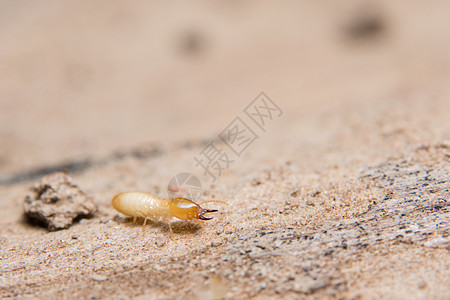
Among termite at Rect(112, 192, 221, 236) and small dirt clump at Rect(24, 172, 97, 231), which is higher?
small dirt clump at Rect(24, 172, 97, 231)

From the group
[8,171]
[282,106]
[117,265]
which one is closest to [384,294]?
[117,265]

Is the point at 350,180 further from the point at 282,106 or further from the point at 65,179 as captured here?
the point at 282,106

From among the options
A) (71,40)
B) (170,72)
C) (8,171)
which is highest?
(71,40)
